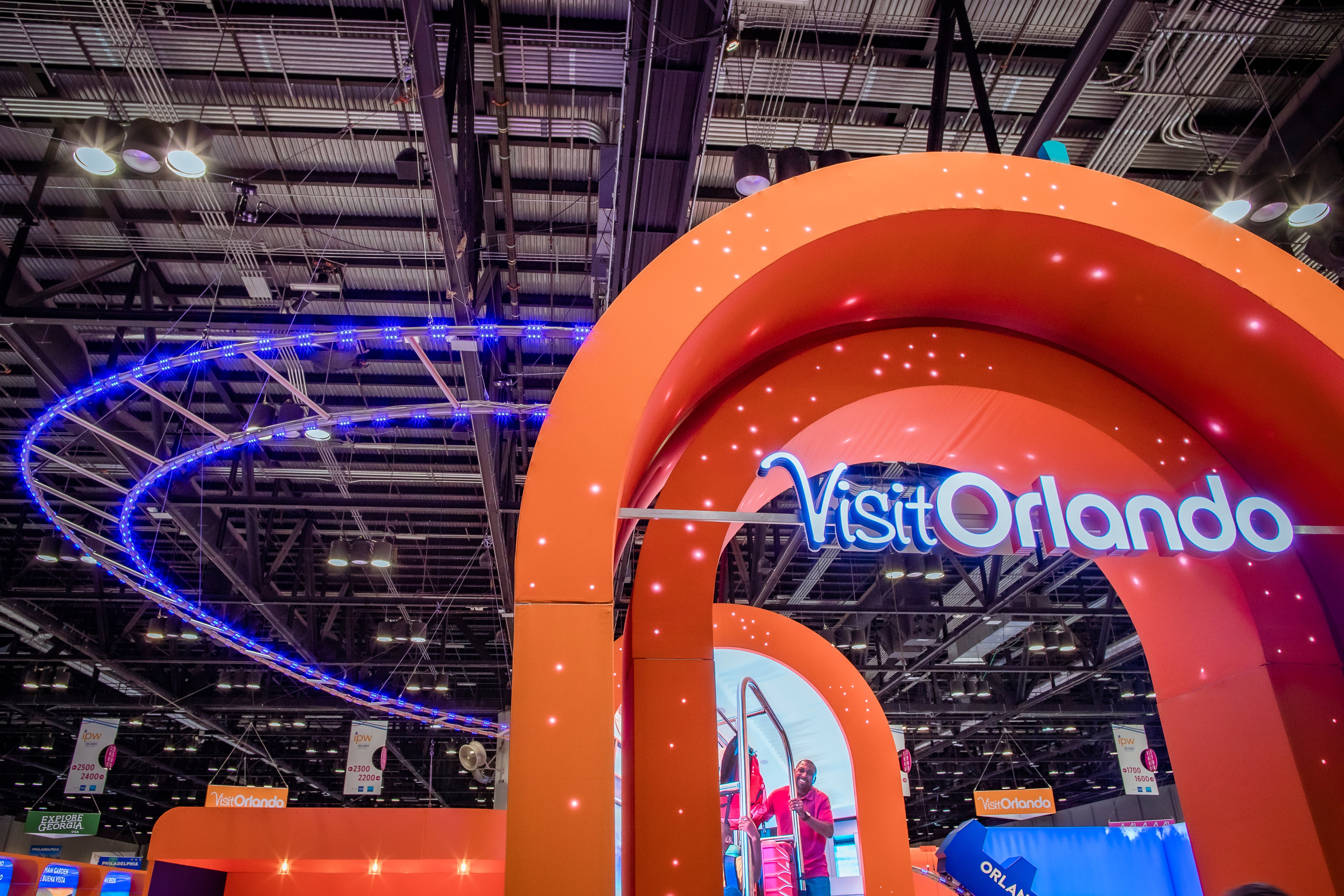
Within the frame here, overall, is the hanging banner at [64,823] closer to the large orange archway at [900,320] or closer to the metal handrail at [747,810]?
the metal handrail at [747,810]

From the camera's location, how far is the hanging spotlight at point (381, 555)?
43.0 feet

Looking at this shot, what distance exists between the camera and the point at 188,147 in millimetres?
6664

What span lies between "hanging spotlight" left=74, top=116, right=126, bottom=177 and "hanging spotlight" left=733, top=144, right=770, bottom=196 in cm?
478

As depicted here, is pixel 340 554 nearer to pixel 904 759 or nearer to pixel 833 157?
pixel 833 157

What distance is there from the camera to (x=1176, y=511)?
4.81 meters

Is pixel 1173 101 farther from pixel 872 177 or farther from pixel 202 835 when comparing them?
pixel 202 835

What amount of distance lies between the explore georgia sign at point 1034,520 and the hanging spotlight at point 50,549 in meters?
13.3

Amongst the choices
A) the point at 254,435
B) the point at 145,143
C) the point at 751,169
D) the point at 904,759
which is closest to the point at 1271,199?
the point at 751,169

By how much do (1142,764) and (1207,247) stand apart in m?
20.1

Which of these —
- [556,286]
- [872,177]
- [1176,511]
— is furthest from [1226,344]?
[556,286]

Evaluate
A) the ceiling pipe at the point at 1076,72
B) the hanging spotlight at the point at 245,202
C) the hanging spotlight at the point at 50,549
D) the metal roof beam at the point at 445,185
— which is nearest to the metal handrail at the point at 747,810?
the metal roof beam at the point at 445,185

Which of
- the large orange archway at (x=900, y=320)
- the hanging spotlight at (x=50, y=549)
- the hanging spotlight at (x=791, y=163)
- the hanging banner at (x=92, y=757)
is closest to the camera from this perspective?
the large orange archway at (x=900, y=320)

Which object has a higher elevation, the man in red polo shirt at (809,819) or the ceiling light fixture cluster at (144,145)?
the ceiling light fixture cluster at (144,145)

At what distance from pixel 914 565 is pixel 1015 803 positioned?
10071mm
